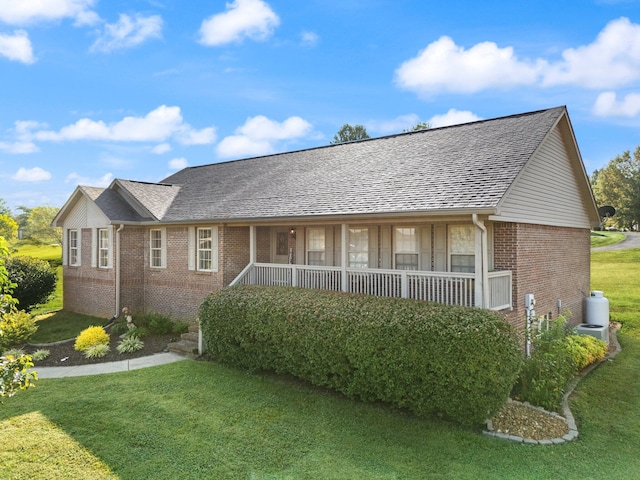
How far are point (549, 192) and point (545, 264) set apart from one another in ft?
6.51

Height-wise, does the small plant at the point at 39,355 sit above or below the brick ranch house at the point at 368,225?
below

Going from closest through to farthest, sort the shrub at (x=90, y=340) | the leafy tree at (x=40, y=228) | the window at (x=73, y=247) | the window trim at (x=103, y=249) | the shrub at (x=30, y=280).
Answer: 1. the shrub at (x=90, y=340)
2. the window trim at (x=103, y=249)
3. the shrub at (x=30, y=280)
4. the window at (x=73, y=247)
5. the leafy tree at (x=40, y=228)

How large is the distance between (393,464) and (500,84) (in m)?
16.2

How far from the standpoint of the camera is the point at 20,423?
6.77 m

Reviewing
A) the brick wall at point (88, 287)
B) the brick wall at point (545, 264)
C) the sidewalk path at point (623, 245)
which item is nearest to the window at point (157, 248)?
the brick wall at point (88, 287)

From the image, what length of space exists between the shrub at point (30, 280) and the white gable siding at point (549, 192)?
1724 cm

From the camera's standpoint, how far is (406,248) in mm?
10828

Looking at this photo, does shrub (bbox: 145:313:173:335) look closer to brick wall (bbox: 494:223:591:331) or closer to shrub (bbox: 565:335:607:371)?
brick wall (bbox: 494:223:591:331)

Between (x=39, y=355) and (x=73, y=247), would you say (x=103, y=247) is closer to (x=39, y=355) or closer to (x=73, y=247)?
(x=73, y=247)

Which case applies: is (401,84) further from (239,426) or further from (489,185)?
(239,426)

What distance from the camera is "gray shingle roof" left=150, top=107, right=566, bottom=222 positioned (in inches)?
347

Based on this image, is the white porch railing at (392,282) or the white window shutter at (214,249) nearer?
the white porch railing at (392,282)

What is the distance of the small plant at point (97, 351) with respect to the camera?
11.0 metres

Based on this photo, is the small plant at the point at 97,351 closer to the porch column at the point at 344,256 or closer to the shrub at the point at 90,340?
the shrub at the point at 90,340
